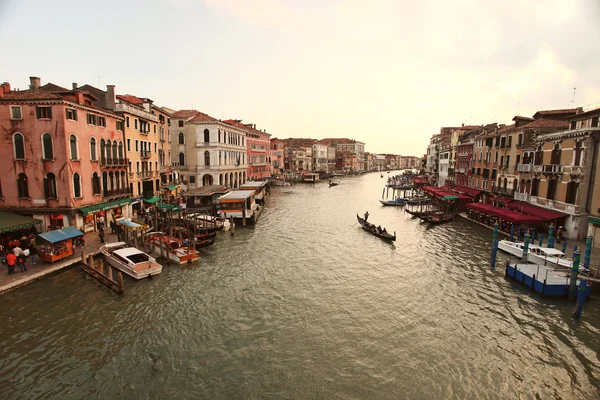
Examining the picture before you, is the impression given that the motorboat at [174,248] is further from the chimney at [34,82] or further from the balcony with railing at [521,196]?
the balcony with railing at [521,196]

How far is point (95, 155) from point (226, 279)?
1508 cm

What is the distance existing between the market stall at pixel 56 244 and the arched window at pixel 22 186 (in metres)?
5.03

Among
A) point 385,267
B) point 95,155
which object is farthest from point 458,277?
point 95,155

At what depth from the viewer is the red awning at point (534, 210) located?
2595 cm

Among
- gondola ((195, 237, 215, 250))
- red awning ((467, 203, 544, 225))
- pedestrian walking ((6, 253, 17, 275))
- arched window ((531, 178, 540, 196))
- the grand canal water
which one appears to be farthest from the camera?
arched window ((531, 178, 540, 196))

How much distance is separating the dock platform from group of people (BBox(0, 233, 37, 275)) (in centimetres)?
2767

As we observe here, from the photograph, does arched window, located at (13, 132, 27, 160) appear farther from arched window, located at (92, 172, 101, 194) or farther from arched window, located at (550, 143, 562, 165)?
arched window, located at (550, 143, 562, 165)

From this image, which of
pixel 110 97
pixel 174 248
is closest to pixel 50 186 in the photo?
pixel 174 248

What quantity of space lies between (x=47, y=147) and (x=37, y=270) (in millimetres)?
8735

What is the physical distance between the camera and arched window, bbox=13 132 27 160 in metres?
21.2

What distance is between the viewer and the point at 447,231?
109 feet

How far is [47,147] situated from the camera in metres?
21.6

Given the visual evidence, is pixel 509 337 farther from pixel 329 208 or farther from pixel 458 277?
pixel 329 208

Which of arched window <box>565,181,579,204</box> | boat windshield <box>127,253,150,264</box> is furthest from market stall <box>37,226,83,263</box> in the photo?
arched window <box>565,181,579,204</box>
